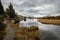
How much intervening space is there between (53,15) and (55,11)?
482mm

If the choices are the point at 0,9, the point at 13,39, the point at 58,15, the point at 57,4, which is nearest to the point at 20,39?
the point at 13,39

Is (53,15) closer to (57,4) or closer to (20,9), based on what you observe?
(57,4)

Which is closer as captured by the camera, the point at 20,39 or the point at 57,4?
the point at 20,39

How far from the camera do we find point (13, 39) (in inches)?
359

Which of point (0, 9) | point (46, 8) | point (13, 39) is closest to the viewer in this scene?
point (13, 39)

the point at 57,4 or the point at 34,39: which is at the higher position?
the point at 57,4

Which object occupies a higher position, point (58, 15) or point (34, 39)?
point (58, 15)

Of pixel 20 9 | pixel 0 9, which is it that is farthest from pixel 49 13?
pixel 0 9

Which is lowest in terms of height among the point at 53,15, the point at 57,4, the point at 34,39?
the point at 34,39

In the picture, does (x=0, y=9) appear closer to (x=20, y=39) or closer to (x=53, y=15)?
(x=53, y=15)

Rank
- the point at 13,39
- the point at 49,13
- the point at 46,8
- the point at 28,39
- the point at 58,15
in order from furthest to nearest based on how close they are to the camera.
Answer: the point at 46,8, the point at 49,13, the point at 58,15, the point at 28,39, the point at 13,39

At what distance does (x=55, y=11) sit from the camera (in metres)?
12.9

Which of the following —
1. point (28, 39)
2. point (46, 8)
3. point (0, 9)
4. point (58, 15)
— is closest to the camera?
point (28, 39)

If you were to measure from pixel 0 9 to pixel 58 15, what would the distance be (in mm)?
A: 10884
